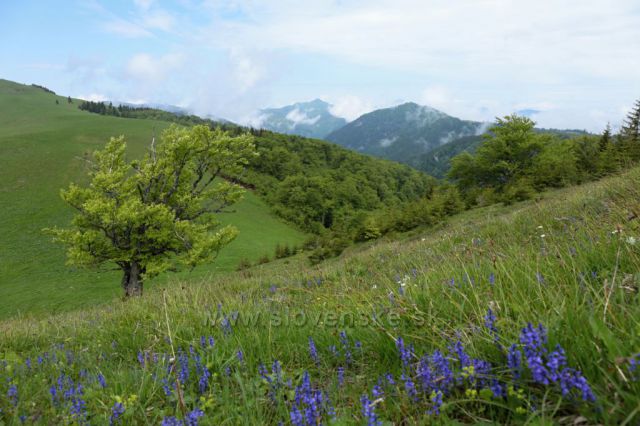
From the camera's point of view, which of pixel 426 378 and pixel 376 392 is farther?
pixel 426 378

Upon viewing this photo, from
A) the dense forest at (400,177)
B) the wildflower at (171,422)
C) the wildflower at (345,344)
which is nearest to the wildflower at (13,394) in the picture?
the wildflower at (171,422)

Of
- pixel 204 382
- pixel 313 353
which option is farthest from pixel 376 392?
pixel 204 382

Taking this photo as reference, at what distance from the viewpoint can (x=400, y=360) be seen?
2.55 m

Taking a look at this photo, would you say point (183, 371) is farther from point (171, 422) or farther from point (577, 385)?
point (577, 385)

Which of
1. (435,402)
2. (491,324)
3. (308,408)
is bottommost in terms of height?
(308,408)

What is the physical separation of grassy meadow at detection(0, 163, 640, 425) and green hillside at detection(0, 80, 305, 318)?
1913 cm

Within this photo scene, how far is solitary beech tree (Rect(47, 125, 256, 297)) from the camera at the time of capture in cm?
2125

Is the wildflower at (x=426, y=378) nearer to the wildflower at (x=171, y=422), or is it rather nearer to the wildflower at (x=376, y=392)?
the wildflower at (x=376, y=392)

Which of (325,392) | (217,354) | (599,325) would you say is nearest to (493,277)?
(599,325)

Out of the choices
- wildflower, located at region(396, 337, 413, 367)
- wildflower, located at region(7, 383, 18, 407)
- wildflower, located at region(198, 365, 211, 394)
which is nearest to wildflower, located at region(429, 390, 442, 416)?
wildflower, located at region(396, 337, 413, 367)

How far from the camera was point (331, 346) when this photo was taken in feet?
9.80

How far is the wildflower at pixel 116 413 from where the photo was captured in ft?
7.63

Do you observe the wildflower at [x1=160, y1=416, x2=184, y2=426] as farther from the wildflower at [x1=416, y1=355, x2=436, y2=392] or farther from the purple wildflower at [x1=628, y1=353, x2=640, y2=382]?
the purple wildflower at [x1=628, y1=353, x2=640, y2=382]

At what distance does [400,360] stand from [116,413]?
1.83 metres
